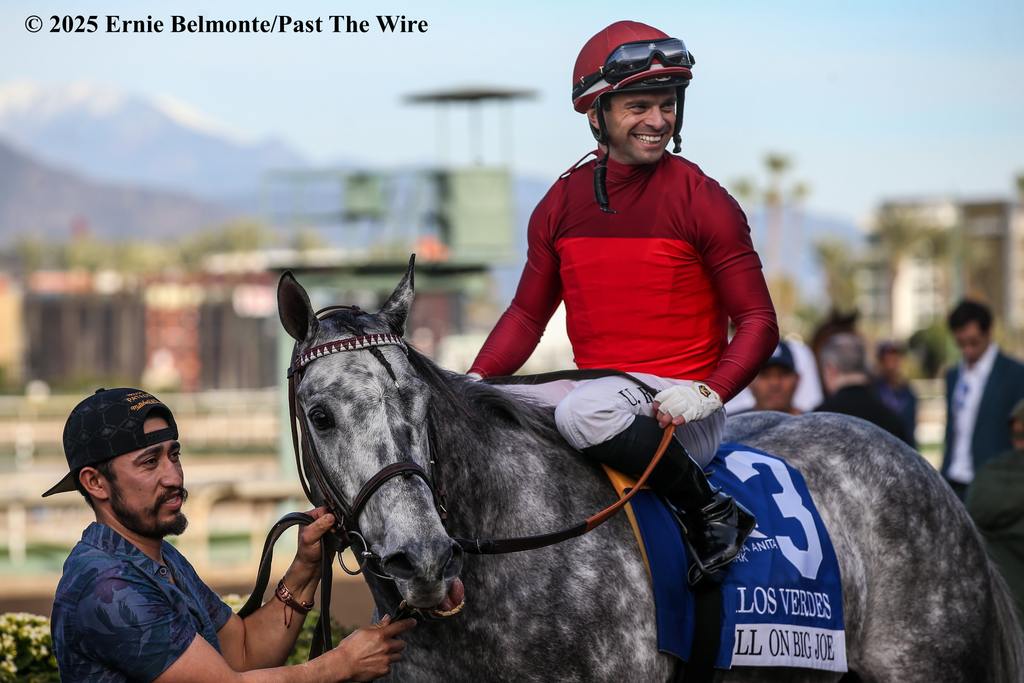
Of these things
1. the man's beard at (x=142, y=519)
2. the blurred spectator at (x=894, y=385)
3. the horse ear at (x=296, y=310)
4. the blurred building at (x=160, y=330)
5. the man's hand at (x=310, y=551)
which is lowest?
the blurred building at (x=160, y=330)

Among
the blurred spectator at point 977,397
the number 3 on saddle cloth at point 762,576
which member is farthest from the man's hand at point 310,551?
the blurred spectator at point 977,397

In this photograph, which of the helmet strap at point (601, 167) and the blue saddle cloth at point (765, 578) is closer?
the blue saddle cloth at point (765, 578)

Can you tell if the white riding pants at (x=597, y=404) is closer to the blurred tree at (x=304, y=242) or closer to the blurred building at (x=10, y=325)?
the blurred tree at (x=304, y=242)

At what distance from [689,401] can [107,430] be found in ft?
4.81

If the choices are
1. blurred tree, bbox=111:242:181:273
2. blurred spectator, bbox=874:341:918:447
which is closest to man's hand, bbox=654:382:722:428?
blurred spectator, bbox=874:341:918:447

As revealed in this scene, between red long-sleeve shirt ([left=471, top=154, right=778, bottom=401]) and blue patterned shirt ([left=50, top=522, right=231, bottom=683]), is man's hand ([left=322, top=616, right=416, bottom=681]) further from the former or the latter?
red long-sleeve shirt ([left=471, top=154, right=778, bottom=401])

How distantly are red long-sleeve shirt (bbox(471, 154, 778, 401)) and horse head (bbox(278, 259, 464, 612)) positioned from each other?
681mm

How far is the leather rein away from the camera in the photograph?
3164 mm

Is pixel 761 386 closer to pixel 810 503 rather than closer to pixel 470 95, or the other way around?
pixel 810 503

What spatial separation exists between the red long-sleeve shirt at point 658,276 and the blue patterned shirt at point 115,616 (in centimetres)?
120

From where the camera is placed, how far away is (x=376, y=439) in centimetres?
316

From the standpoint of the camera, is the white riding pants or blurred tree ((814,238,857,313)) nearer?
the white riding pants

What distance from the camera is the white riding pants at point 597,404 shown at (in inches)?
143

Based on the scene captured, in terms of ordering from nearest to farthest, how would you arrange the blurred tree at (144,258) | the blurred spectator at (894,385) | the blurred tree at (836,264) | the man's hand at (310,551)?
the man's hand at (310,551) → the blurred spectator at (894,385) → the blurred tree at (836,264) → the blurred tree at (144,258)
